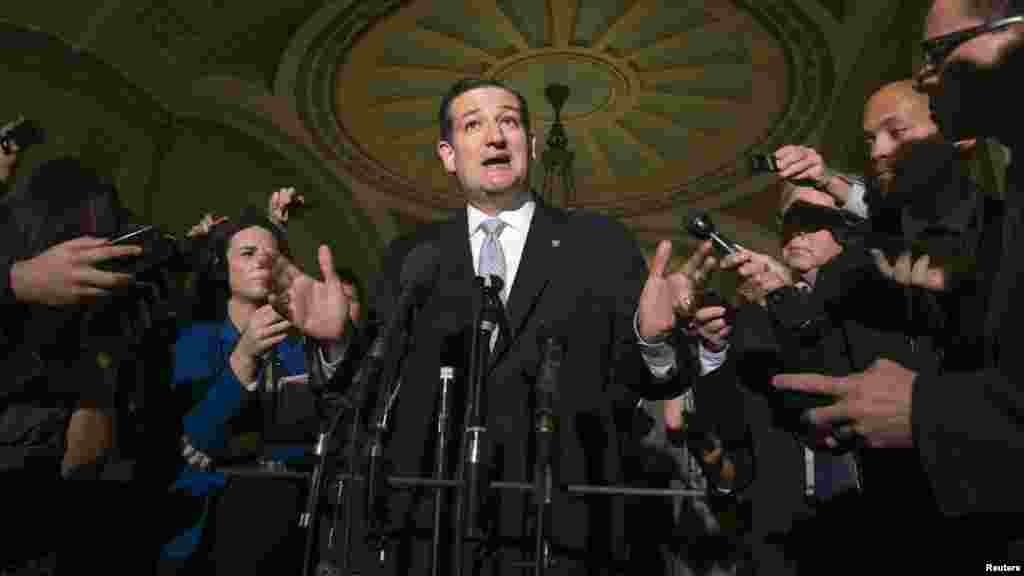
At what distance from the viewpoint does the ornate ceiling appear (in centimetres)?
738

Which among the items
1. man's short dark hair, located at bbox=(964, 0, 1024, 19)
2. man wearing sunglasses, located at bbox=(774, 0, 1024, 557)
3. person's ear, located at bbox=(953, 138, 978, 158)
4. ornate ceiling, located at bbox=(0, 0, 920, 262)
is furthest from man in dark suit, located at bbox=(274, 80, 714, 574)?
ornate ceiling, located at bbox=(0, 0, 920, 262)

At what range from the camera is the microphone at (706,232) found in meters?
1.86

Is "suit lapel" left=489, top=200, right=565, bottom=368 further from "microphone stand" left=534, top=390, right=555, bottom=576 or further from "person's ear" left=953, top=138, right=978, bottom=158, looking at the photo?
"person's ear" left=953, top=138, right=978, bottom=158

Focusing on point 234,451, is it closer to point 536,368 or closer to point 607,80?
point 536,368

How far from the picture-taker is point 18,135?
243 cm

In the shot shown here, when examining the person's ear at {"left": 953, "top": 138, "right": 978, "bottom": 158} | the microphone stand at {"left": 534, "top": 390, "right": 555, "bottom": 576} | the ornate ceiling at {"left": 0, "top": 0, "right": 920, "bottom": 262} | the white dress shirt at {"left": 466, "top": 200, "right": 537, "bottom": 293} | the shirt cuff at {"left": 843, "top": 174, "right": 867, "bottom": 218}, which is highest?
the ornate ceiling at {"left": 0, "top": 0, "right": 920, "bottom": 262}

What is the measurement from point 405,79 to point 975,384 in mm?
7901

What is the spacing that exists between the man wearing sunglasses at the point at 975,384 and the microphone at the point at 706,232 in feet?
1.28

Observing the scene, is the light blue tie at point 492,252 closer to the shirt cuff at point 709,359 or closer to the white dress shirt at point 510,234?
the white dress shirt at point 510,234

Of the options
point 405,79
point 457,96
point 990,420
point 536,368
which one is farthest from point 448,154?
point 405,79

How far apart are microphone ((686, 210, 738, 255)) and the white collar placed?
54 cm

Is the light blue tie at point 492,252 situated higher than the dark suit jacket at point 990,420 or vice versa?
the light blue tie at point 492,252

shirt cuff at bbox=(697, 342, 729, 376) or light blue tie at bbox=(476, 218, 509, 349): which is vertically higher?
light blue tie at bbox=(476, 218, 509, 349)

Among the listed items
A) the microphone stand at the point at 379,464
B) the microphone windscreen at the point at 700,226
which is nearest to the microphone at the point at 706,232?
the microphone windscreen at the point at 700,226
